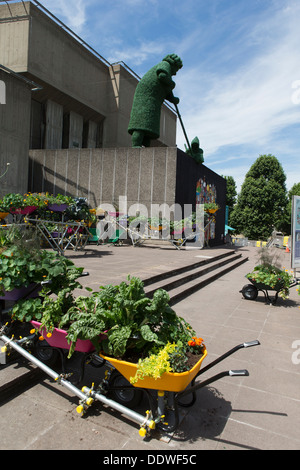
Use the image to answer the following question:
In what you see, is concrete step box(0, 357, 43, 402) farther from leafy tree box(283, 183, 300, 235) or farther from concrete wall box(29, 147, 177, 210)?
leafy tree box(283, 183, 300, 235)

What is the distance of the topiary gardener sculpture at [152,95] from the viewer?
14.2m

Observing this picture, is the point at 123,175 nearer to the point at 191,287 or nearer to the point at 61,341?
the point at 191,287

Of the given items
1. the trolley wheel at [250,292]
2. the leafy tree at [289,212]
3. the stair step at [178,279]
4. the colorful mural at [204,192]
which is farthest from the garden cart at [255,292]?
the leafy tree at [289,212]

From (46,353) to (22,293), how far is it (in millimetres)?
596

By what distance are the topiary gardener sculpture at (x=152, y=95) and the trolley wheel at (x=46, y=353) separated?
527 inches

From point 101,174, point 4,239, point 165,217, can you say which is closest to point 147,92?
point 101,174

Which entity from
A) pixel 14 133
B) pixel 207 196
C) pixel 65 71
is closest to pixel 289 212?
pixel 207 196

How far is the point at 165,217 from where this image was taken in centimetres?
1416

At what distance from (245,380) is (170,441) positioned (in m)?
1.23

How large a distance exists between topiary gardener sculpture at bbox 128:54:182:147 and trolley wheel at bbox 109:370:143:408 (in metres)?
13.8

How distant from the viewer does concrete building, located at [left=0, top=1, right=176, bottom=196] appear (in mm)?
16516

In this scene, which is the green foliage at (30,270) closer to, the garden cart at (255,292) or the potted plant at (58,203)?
the garden cart at (255,292)

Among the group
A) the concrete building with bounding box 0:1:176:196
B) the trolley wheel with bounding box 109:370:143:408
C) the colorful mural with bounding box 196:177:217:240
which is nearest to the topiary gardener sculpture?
the colorful mural with bounding box 196:177:217:240

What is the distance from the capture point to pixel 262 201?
112 feet
